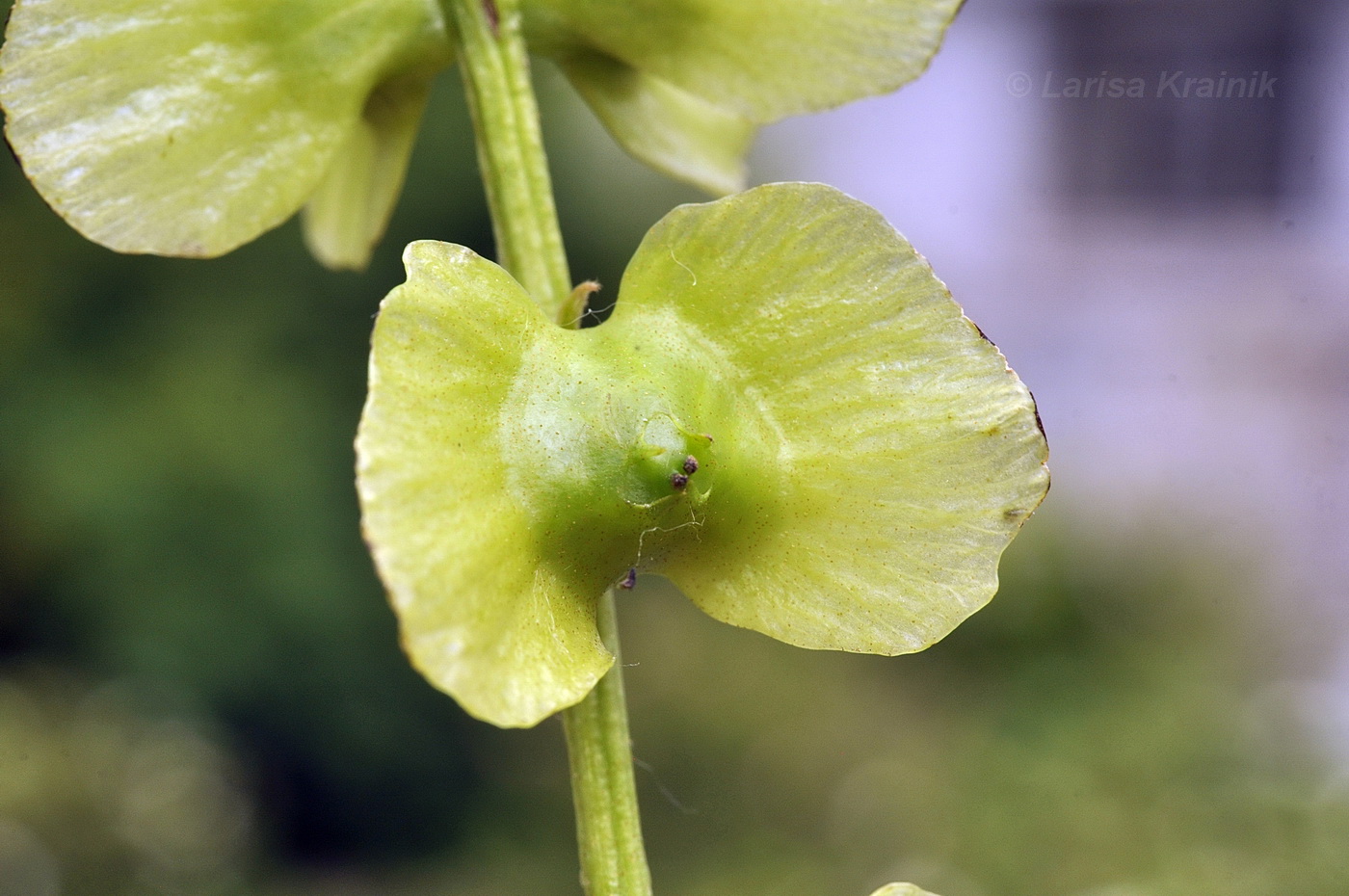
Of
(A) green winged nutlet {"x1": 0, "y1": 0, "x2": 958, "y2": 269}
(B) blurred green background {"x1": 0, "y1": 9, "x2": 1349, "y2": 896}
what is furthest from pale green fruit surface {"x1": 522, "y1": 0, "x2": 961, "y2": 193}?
(B) blurred green background {"x1": 0, "y1": 9, "x2": 1349, "y2": 896}

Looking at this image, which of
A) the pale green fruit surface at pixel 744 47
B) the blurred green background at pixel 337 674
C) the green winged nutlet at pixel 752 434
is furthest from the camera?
the blurred green background at pixel 337 674

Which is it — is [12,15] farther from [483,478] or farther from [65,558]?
[65,558]

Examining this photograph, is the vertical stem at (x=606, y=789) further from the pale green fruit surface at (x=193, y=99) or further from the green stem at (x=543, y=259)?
the pale green fruit surface at (x=193, y=99)

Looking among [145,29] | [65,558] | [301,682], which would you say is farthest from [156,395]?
[145,29]

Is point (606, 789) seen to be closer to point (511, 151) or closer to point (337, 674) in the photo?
point (511, 151)

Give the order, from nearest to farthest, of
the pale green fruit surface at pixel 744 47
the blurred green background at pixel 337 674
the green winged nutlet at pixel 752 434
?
the green winged nutlet at pixel 752 434 < the pale green fruit surface at pixel 744 47 < the blurred green background at pixel 337 674

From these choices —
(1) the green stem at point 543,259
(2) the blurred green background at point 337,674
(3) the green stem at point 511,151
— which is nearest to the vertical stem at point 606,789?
(1) the green stem at point 543,259
